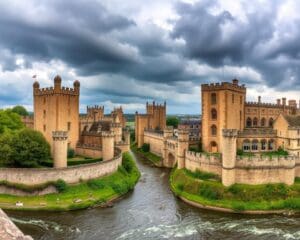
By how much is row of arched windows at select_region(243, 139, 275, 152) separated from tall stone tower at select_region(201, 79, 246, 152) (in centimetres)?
380

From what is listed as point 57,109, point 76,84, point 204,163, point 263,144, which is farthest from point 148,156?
point 204,163

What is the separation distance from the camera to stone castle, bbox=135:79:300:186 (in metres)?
40.5

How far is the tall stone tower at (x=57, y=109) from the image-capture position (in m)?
51.6

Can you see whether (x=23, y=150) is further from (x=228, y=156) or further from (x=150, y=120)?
(x=150, y=120)

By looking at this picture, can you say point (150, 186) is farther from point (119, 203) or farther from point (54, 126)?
point (54, 126)

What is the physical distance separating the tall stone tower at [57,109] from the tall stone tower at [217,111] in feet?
72.3

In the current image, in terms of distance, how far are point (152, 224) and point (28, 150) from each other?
1923 cm

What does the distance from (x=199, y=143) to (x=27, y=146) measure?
29042mm

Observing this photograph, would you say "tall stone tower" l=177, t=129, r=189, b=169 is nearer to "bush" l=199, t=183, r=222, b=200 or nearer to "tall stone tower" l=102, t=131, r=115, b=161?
"bush" l=199, t=183, r=222, b=200

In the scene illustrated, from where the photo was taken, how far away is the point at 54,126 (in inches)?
2029

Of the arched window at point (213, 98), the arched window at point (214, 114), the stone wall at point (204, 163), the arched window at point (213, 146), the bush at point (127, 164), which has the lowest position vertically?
the bush at point (127, 164)

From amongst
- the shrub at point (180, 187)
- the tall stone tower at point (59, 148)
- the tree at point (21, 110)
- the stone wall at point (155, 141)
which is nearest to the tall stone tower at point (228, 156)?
the shrub at point (180, 187)

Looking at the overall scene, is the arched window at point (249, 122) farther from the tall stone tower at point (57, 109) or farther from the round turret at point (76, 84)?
the round turret at point (76, 84)

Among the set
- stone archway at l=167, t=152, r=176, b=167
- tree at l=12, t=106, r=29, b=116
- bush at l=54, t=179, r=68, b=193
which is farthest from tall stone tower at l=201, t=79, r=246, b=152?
tree at l=12, t=106, r=29, b=116
